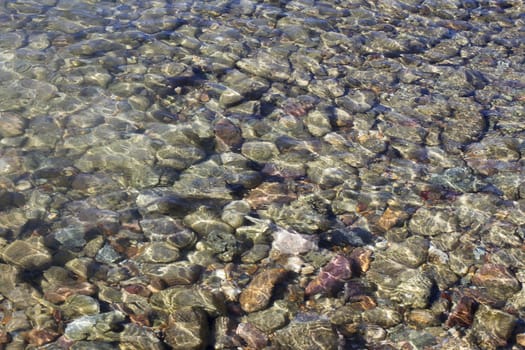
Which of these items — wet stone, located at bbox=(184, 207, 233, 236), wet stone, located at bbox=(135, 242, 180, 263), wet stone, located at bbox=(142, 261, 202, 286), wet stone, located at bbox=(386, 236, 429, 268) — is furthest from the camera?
wet stone, located at bbox=(184, 207, 233, 236)

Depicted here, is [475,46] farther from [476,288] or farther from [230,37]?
[476,288]

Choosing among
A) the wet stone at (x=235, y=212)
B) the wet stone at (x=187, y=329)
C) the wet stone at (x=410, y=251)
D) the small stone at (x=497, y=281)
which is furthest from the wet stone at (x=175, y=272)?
the small stone at (x=497, y=281)

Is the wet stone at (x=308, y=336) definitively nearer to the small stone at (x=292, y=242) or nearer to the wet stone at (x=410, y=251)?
the small stone at (x=292, y=242)

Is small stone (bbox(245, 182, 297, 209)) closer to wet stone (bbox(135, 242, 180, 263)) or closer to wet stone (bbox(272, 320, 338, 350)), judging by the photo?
wet stone (bbox(135, 242, 180, 263))

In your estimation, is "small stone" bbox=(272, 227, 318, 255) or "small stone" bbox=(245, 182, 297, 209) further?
"small stone" bbox=(245, 182, 297, 209)

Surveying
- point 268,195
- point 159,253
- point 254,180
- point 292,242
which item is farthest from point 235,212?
point 159,253

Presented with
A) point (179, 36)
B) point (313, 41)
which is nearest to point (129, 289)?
point (179, 36)

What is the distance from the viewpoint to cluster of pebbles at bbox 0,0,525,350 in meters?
6.66

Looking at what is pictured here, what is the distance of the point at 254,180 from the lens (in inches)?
336

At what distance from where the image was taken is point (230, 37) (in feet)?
39.3

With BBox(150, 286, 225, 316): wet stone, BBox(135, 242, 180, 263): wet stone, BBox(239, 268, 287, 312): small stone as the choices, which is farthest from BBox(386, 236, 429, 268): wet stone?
BBox(135, 242, 180, 263): wet stone

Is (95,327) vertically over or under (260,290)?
under

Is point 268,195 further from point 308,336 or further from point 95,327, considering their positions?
point 95,327

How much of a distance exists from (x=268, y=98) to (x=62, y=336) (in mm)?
5574
